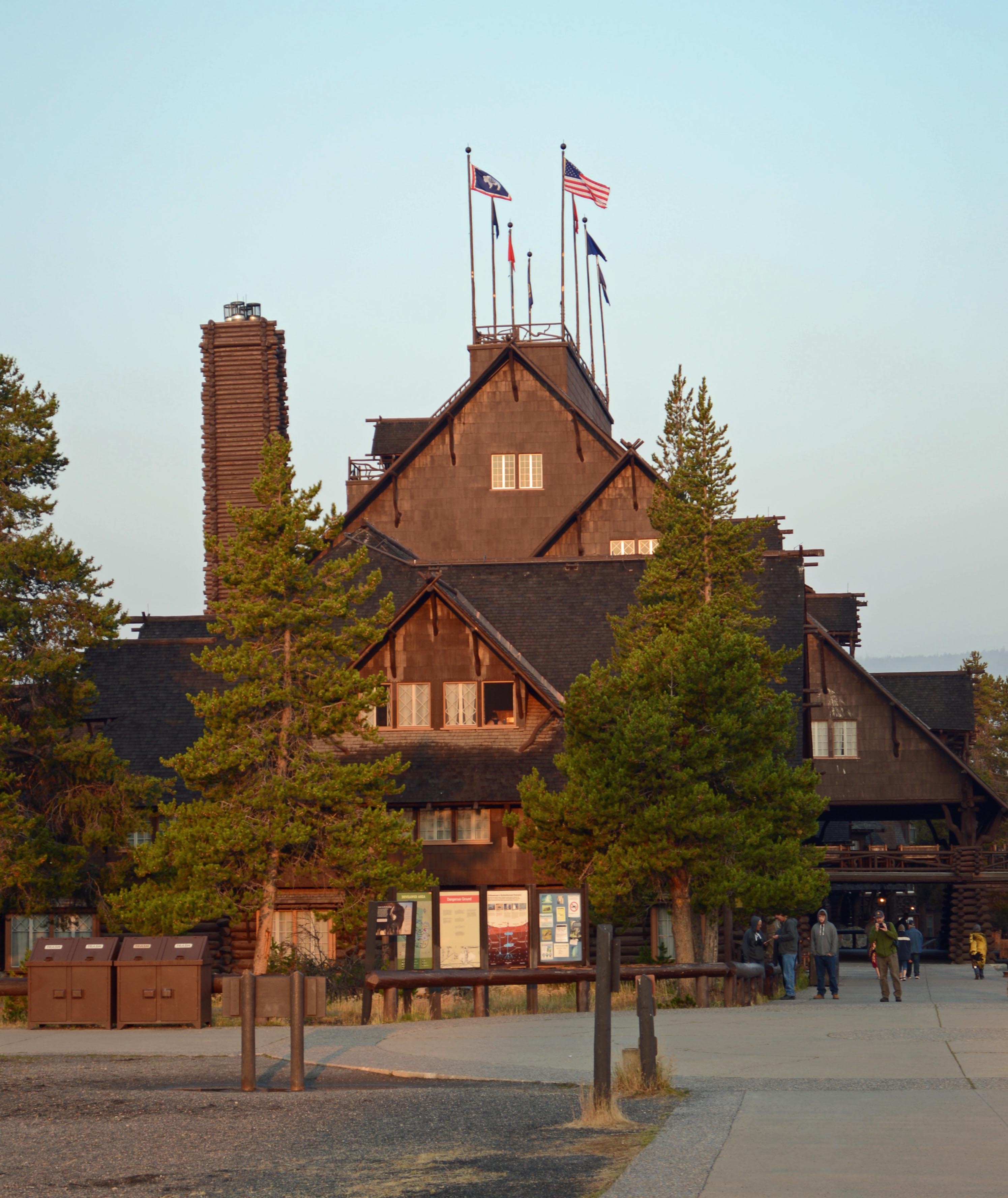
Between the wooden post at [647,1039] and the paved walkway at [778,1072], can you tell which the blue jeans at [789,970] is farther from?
the wooden post at [647,1039]

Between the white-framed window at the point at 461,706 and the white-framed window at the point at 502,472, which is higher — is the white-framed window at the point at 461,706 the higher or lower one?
the lower one

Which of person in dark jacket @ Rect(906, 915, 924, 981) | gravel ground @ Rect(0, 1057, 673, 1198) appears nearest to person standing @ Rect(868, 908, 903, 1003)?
person in dark jacket @ Rect(906, 915, 924, 981)

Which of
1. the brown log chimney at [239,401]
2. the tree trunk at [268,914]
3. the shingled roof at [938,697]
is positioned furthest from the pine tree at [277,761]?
the shingled roof at [938,697]

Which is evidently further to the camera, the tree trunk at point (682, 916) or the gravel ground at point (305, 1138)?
the tree trunk at point (682, 916)

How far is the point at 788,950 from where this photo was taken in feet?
103

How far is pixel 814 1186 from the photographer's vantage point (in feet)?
29.4

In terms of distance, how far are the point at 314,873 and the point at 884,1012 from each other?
414 inches

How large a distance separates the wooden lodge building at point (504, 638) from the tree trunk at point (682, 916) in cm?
454

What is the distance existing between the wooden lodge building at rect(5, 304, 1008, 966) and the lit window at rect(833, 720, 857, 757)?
0.05 meters

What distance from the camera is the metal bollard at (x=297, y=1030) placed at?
1452cm

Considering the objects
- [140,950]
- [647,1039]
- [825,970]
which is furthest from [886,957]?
[647,1039]

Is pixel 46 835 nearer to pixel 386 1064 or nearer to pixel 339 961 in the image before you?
pixel 339 961

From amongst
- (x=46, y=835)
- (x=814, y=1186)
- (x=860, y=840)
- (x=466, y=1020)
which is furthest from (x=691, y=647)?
(x=860, y=840)

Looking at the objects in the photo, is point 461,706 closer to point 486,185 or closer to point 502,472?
point 502,472
